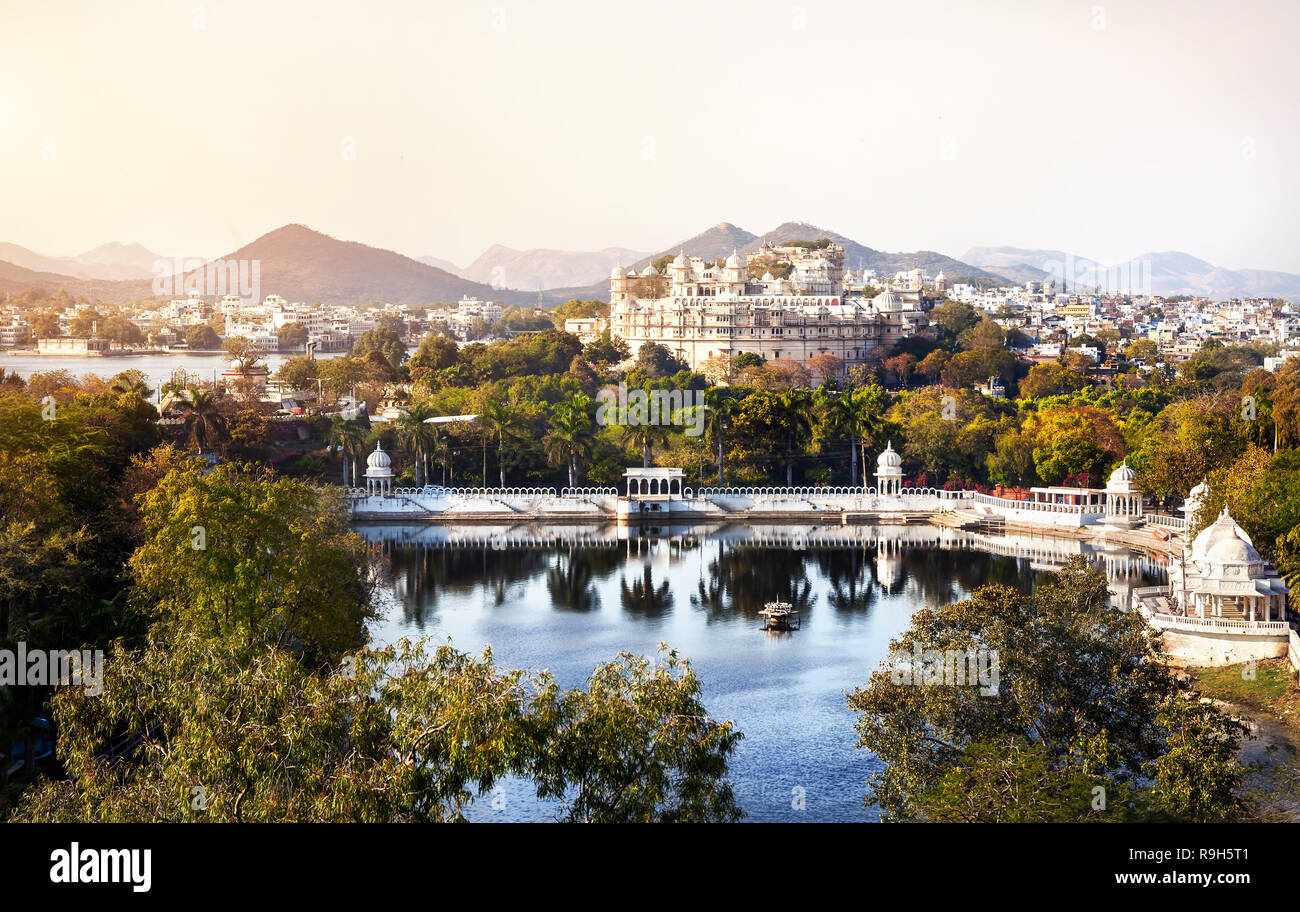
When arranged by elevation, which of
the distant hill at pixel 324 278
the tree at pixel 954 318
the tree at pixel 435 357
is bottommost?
the tree at pixel 435 357

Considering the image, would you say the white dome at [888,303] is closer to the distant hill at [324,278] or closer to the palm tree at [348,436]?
the palm tree at [348,436]

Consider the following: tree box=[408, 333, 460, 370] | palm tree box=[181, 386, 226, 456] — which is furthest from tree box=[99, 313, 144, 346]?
palm tree box=[181, 386, 226, 456]

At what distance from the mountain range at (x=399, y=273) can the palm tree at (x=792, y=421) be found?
109ft

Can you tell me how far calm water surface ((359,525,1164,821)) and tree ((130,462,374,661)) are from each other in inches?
144

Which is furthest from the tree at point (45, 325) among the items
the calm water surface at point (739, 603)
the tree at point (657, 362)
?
the calm water surface at point (739, 603)

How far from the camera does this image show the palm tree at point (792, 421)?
42312mm

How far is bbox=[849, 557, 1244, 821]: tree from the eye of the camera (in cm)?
1159

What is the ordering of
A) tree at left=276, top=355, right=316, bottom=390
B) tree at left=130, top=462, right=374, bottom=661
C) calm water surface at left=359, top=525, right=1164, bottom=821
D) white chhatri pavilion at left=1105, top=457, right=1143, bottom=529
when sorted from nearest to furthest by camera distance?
tree at left=130, top=462, right=374, bottom=661, calm water surface at left=359, top=525, right=1164, bottom=821, white chhatri pavilion at left=1105, top=457, right=1143, bottom=529, tree at left=276, top=355, right=316, bottom=390

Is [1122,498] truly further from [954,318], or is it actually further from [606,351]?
[954,318]

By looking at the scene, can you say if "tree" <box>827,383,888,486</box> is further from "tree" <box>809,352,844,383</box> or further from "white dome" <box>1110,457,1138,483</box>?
"tree" <box>809,352,844,383</box>

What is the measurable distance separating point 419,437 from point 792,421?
11928mm

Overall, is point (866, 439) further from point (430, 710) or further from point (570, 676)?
point (430, 710)

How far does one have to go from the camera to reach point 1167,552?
30953mm
